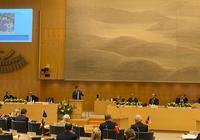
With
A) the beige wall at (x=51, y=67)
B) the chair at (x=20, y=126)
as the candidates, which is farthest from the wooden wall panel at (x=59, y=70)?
the chair at (x=20, y=126)

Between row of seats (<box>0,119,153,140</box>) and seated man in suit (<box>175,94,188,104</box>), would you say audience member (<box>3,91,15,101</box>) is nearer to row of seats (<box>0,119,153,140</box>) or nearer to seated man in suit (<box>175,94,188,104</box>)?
Result: seated man in suit (<box>175,94,188,104</box>)

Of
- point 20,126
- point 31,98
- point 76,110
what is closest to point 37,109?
point 76,110

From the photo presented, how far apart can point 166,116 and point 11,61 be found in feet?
39.3

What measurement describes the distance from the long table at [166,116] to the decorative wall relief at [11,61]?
31.7ft

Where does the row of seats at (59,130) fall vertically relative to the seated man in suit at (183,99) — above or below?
below

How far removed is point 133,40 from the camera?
23.4m

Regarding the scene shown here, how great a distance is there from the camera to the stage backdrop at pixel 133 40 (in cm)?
2275

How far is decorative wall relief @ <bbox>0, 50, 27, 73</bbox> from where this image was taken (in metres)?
24.4

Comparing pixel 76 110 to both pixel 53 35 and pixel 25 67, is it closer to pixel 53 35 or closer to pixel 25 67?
pixel 25 67

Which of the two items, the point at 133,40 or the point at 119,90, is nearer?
the point at 133,40

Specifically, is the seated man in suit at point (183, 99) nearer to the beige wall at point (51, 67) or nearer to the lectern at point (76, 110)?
the beige wall at point (51, 67)

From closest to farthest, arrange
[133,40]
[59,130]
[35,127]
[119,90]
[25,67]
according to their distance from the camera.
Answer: [59,130]
[35,127]
[133,40]
[119,90]
[25,67]

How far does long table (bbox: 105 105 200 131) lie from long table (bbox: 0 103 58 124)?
2.73 meters

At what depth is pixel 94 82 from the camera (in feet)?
79.7
